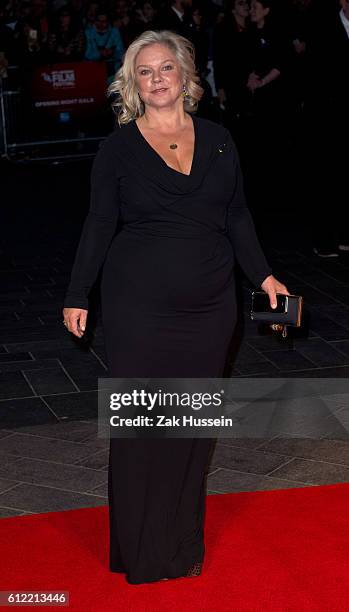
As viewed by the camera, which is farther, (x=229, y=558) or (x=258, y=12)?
(x=258, y=12)

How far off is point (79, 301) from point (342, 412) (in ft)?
7.39

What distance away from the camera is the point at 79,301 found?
3807 mm

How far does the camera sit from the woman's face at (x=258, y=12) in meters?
10.5

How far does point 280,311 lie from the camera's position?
3.89 meters

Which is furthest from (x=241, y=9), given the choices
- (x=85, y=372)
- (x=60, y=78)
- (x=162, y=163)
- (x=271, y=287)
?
(x=162, y=163)

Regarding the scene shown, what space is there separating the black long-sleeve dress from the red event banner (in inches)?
406

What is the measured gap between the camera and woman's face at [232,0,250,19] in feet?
36.9

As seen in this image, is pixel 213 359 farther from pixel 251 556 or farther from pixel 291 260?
pixel 291 260

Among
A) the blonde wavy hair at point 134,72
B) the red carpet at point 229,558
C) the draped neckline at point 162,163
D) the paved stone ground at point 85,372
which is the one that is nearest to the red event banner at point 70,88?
the paved stone ground at point 85,372

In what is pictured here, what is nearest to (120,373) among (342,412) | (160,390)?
(160,390)

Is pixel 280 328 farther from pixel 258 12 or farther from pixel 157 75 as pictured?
pixel 258 12

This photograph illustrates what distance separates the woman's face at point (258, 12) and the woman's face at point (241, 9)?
0.53m

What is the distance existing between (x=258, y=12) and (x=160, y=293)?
7.55 meters

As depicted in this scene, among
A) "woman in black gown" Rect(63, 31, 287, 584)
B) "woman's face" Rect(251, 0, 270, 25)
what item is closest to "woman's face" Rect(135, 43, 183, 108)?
"woman in black gown" Rect(63, 31, 287, 584)
